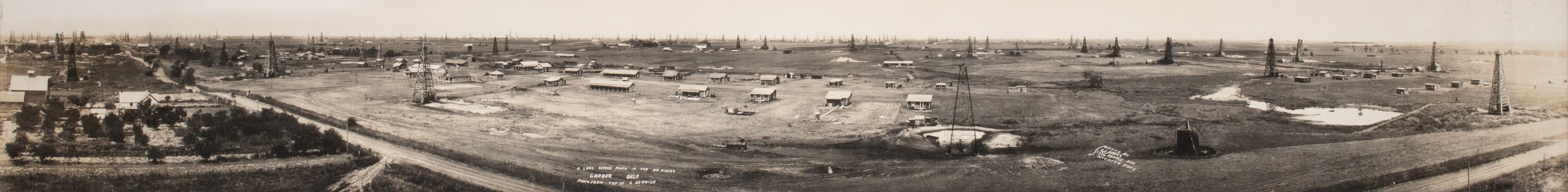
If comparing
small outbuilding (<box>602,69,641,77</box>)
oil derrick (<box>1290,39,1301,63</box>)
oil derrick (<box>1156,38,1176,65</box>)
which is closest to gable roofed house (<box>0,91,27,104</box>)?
small outbuilding (<box>602,69,641,77</box>)

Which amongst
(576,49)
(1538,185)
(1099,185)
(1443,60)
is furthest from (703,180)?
(576,49)

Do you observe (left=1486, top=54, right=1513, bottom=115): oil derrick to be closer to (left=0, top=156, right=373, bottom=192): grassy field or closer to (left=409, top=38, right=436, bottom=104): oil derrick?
(left=0, top=156, right=373, bottom=192): grassy field

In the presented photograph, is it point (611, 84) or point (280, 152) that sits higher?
point (611, 84)

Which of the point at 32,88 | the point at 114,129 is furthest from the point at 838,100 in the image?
the point at 32,88

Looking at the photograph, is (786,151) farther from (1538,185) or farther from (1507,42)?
(1507,42)

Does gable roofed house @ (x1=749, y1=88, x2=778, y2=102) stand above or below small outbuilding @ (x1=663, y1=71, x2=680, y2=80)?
below

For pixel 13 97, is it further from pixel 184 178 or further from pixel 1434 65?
pixel 1434 65

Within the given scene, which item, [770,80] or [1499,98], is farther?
[770,80]
